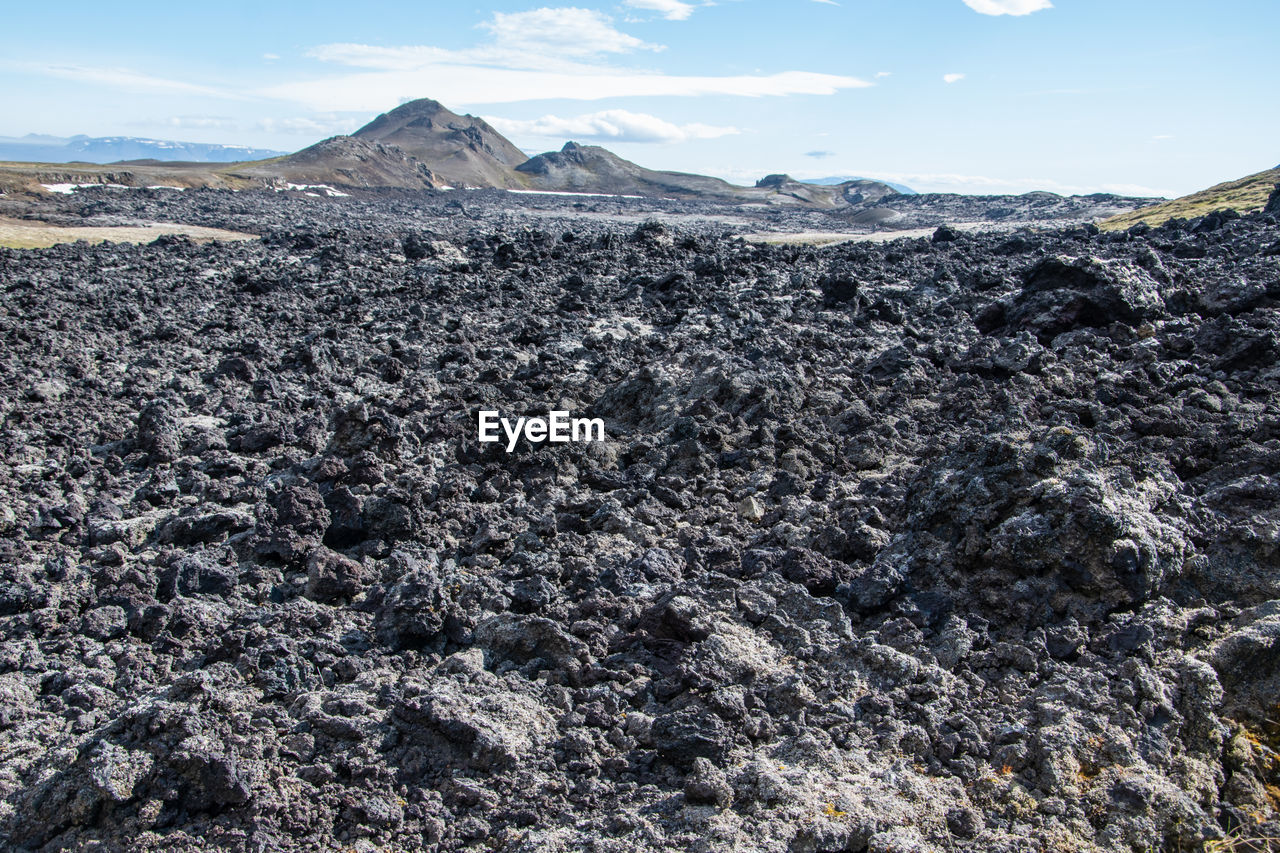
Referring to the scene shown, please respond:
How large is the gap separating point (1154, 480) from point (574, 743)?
4.46m

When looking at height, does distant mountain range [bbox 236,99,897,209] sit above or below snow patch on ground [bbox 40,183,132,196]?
above

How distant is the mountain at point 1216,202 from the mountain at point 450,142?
86.3m

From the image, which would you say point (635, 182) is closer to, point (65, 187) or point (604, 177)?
point (604, 177)

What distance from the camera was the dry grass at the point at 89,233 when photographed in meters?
24.6

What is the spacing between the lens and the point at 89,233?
27.7 m

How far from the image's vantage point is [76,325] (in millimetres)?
12781

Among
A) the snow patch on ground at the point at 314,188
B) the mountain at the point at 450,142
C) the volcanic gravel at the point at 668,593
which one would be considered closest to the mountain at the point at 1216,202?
the volcanic gravel at the point at 668,593

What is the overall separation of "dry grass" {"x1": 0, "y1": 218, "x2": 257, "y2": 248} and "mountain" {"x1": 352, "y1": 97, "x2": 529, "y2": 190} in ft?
262

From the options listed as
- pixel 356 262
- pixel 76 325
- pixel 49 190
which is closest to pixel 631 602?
pixel 76 325

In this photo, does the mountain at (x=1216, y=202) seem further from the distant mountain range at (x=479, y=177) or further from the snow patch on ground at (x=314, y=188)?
the snow patch on ground at (x=314, y=188)

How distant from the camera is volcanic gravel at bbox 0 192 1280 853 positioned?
3812mm

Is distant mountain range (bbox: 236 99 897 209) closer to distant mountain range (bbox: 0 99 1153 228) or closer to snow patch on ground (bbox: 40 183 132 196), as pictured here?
distant mountain range (bbox: 0 99 1153 228)

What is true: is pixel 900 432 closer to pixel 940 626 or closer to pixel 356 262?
pixel 940 626

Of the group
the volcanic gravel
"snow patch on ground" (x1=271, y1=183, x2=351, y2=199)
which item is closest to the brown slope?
"snow patch on ground" (x1=271, y1=183, x2=351, y2=199)
